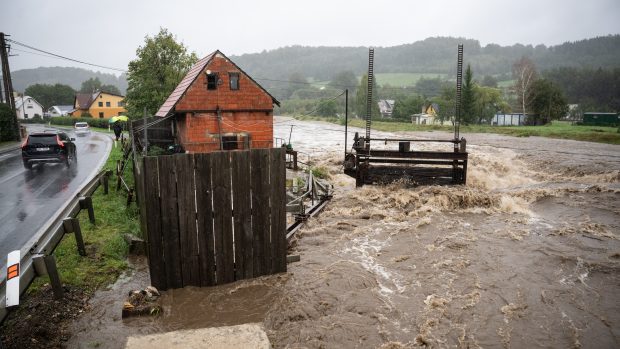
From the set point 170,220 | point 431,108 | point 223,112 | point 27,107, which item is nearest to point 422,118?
point 431,108

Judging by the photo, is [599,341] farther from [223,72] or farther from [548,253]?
[223,72]

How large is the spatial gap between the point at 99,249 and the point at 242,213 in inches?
148

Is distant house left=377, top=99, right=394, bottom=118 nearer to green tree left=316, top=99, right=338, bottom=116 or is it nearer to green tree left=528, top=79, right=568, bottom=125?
green tree left=316, top=99, right=338, bottom=116

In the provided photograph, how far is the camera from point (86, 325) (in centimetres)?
549

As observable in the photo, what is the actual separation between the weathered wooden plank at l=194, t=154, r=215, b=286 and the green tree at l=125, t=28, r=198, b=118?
2916cm

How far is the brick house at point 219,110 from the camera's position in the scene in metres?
23.8

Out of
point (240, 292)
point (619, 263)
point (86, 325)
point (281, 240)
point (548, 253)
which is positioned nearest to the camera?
point (86, 325)

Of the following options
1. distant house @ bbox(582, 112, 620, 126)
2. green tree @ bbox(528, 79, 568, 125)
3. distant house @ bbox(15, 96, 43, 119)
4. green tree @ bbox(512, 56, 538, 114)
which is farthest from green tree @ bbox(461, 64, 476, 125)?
distant house @ bbox(15, 96, 43, 119)

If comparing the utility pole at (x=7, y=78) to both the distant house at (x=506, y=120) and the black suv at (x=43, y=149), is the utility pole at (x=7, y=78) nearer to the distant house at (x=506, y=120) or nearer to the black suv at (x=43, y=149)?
the black suv at (x=43, y=149)

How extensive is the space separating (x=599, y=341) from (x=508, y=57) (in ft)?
706

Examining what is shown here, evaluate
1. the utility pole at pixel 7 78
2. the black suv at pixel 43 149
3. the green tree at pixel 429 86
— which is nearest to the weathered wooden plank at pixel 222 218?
the black suv at pixel 43 149

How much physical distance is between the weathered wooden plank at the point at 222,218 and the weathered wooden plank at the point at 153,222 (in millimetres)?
829

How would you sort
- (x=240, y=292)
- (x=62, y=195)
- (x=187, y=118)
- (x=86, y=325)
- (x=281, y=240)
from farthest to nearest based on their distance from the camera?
(x=187, y=118), (x=62, y=195), (x=281, y=240), (x=240, y=292), (x=86, y=325)

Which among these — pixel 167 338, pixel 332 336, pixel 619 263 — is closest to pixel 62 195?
pixel 167 338
